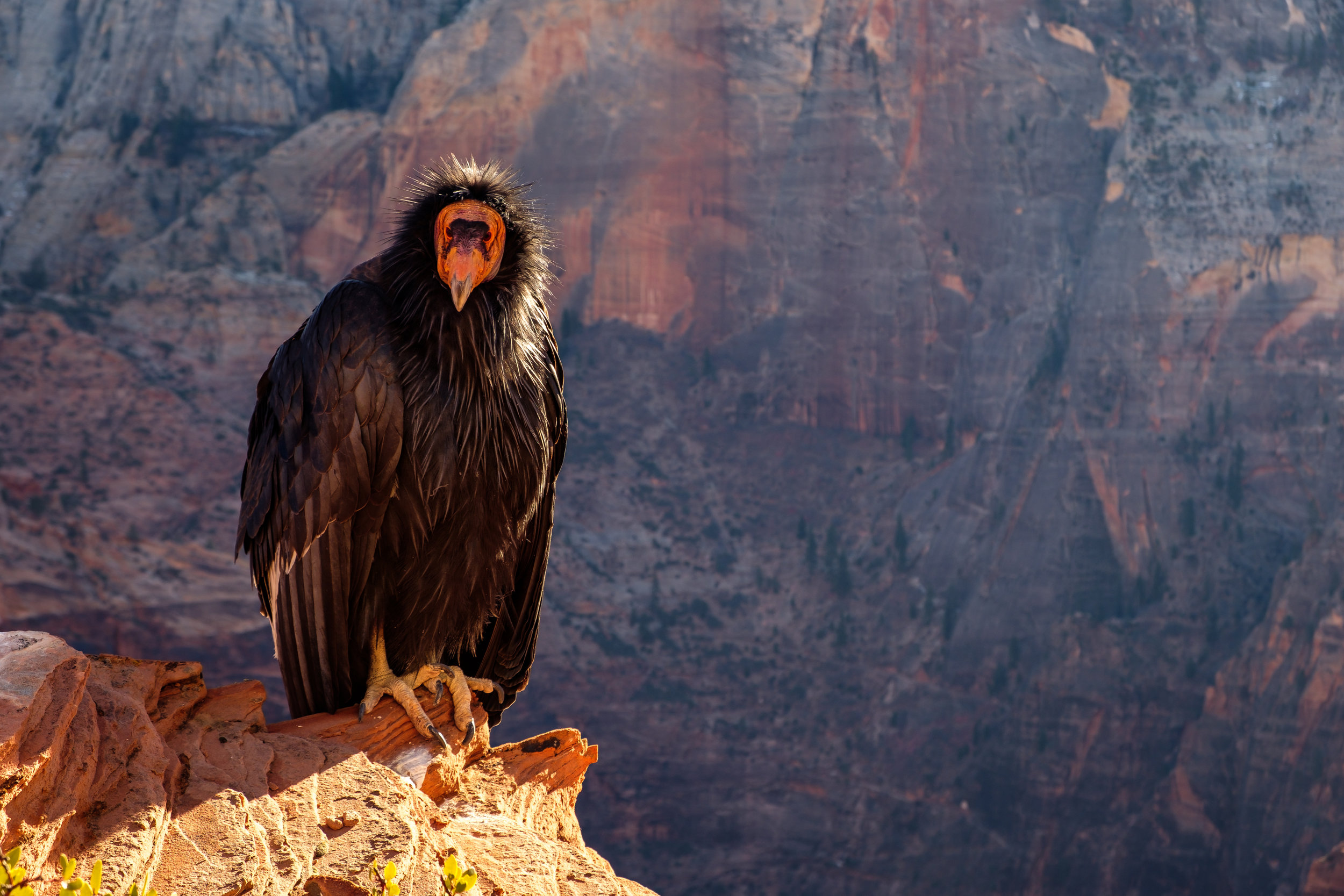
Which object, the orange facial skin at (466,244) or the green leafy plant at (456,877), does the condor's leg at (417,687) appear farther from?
the green leafy plant at (456,877)

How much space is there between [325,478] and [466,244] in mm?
987

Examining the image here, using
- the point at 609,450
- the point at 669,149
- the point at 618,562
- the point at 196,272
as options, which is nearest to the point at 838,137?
the point at 669,149

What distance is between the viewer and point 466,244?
436 cm

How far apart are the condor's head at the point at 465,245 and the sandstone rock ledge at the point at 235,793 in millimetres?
1678

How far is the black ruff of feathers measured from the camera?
14.6 feet

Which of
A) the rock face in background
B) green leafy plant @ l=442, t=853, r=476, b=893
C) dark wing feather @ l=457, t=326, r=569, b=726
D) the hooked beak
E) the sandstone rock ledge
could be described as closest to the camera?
green leafy plant @ l=442, t=853, r=476, b=893

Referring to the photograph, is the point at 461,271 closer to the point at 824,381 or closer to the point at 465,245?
the point at 465,245

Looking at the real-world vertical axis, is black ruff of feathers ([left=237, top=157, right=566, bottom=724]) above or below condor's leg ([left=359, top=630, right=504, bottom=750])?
above

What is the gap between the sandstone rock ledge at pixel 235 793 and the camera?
3.43m

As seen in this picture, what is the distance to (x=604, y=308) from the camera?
5519 cm

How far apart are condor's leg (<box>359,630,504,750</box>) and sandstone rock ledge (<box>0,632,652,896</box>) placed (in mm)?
53

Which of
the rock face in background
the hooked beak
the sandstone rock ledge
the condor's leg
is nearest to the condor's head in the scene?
the hooked beak

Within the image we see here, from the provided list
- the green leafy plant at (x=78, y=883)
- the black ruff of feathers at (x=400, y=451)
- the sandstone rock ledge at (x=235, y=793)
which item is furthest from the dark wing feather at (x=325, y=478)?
the green leafy plant at (x=78, y=883)

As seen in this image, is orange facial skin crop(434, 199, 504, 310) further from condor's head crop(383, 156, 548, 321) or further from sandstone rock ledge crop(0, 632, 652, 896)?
sandstone rock ledge crop(0, 632, 652, 896)
